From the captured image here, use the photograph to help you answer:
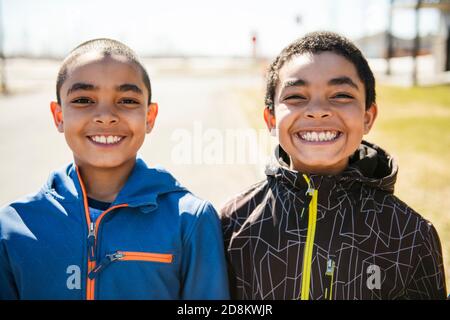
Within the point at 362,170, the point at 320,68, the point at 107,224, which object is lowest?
the point at 107,224

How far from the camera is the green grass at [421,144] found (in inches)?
200

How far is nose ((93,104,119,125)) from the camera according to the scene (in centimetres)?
213

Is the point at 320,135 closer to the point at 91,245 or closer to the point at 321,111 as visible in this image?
the point at 321,111

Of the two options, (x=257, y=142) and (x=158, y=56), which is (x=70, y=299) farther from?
(x=158, y=56)

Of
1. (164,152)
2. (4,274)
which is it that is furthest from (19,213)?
(164,152)

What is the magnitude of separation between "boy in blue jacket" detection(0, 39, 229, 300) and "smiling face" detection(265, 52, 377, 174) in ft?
1.74

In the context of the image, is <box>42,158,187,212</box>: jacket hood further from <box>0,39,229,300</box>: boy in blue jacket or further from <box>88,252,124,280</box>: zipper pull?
<box>88,252,124,280</box>: zipper pull

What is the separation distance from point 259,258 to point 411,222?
27.4 inches

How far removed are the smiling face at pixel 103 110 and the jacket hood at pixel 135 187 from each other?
0.35 feet

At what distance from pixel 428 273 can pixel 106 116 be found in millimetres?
1590

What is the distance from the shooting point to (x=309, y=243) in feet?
6.99

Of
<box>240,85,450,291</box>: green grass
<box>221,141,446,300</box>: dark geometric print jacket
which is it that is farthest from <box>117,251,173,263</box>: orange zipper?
<box>240,85,450,291</box>: green grass

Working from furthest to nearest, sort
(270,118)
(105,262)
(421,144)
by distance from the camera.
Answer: (421,144), (270,118), (105,262)
